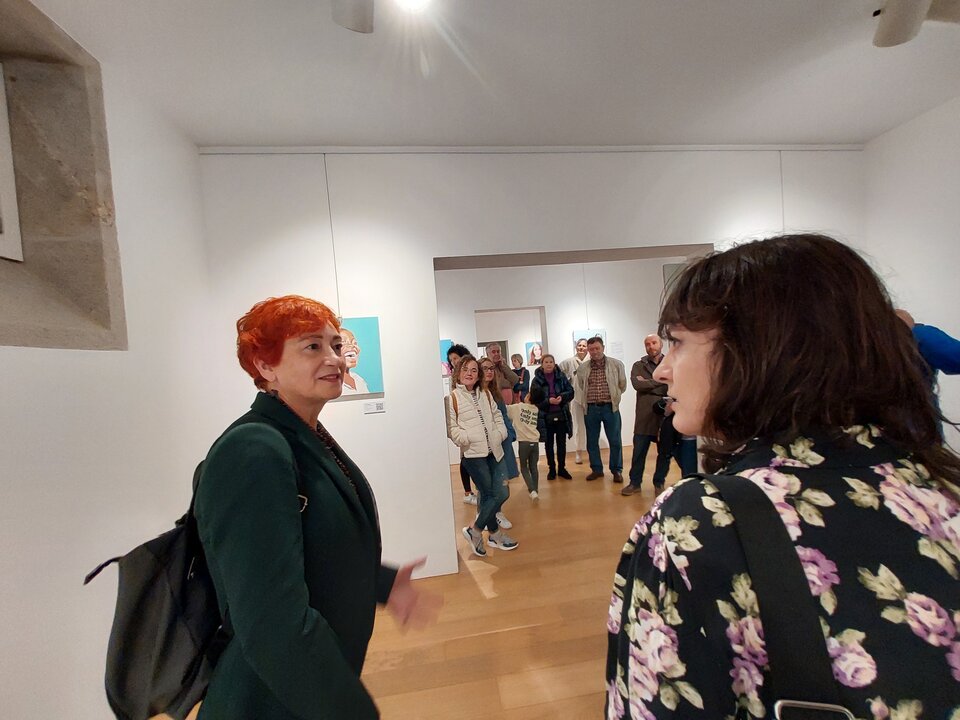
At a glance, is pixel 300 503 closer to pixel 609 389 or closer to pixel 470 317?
pixel 609 389

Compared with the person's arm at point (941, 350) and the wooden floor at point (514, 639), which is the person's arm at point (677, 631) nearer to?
the wooden floor at point (514, 639)

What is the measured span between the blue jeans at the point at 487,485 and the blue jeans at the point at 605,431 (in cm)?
222

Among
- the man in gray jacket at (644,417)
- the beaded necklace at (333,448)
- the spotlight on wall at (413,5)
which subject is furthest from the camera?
the man in gray jacket at (644,417)

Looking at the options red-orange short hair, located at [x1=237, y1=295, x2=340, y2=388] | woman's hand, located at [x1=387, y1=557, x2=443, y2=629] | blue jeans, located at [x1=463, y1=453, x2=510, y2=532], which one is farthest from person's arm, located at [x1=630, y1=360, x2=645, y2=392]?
red-orange short hair, located at [x1=237, y1=295, x2=340, y2=388]

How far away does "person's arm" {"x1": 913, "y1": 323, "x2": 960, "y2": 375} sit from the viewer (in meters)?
1.89

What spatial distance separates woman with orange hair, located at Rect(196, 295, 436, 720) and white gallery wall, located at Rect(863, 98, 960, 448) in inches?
158

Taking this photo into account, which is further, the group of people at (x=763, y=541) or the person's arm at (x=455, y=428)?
the person's arm at (x=455, y=428)

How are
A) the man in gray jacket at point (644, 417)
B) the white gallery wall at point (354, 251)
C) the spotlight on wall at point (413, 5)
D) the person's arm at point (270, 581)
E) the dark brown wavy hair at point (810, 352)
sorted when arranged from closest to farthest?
the dark brown wavy hair at point (810, 352) → the person's arm at point (270, 581) → the white gallery wall at point (354, 251) → the spotlight on wall at point (413, 5) → the man in gray jacket at point (644, 417)

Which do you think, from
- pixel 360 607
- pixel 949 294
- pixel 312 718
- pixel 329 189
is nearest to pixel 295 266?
pixel 329 189

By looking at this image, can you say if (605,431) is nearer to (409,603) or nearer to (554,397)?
(554,397)

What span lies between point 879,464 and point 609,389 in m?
4.93

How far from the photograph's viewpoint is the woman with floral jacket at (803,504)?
1.62ft

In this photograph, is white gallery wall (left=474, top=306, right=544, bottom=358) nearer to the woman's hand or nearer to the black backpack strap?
the woman's hand

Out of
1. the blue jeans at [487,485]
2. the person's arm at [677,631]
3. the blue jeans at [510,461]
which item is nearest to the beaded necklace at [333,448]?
the person's arm at [677,631]
